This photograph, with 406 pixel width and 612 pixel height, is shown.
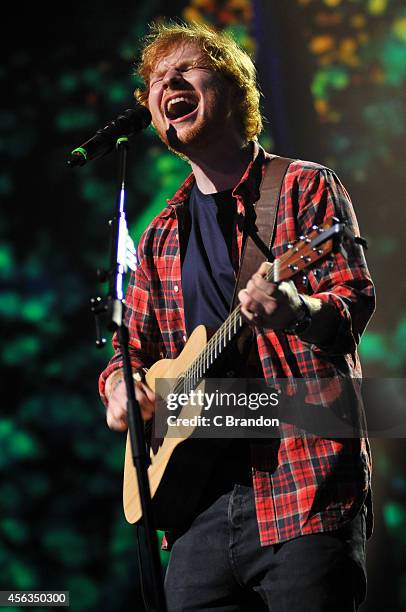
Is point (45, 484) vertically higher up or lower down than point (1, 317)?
lower down

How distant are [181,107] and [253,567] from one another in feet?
4.82

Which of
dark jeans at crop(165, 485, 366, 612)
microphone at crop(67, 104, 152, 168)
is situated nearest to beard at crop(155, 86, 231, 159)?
microphone at crop(67, 104, 152, 168)

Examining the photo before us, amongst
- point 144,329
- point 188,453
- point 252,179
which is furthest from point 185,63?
point 188,453

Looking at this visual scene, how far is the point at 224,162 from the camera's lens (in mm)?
2439

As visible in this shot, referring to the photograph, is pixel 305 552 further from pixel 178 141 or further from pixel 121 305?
pixel 178 141

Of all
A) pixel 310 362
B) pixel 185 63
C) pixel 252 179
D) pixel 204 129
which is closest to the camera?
pixel 310 362

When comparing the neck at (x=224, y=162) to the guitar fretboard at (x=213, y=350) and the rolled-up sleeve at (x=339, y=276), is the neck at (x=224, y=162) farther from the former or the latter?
the guitar fretboard at (x=213, y=350)

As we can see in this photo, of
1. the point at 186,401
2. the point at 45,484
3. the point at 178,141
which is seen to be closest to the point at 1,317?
the point at 45,484

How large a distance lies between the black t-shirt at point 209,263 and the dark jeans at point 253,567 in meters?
0.56

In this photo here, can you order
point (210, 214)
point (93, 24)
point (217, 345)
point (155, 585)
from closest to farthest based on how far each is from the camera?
point (155, 585) → point (217, 345) → point (210, 214) → point (93, 24)

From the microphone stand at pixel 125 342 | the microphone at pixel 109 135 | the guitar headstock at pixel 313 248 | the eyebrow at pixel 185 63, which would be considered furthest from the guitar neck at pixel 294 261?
the eyebrow at pixel 185 63

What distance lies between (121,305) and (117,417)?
0.50 m

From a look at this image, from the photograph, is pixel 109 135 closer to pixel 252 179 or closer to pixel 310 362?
pixel 252 179

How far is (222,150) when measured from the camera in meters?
2.44
